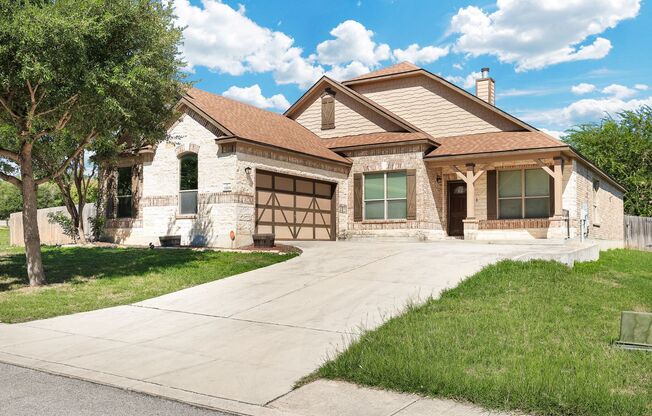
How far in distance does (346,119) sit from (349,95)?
3.58 feet

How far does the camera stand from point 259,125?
74.3 ft

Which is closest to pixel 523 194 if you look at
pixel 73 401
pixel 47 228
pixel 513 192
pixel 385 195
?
pixel 513 192

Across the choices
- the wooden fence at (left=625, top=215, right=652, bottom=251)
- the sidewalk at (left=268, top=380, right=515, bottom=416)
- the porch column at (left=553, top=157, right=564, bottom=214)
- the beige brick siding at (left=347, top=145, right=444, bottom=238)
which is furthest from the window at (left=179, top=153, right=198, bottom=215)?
the wooden fence at (left=625, top=215, right=652, bottom=251)

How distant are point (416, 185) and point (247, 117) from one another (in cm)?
718

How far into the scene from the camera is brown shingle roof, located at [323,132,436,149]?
922 inches

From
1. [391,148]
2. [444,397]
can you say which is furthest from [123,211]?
[444,397]

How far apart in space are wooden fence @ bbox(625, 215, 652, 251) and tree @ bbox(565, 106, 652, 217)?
29.0 feet

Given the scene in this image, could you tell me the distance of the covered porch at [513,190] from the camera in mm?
20703

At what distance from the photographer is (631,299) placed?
11.0 meters

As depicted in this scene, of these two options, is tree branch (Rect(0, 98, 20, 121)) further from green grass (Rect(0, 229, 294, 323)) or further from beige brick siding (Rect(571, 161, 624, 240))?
beige brick siding (Rect(571, 161, 624, 240))

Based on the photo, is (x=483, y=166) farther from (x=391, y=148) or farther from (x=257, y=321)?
(x=257, y=321)

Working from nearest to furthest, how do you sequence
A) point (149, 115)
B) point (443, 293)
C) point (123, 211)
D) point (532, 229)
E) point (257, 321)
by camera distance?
point (257, 321)
point (443, 293)
point (149, 115)
point (532, 229)
point (123, 211)

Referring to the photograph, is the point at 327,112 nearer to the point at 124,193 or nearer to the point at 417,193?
the point at 417,193

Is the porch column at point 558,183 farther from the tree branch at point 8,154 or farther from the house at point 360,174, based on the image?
the tree branch at point 8,154
